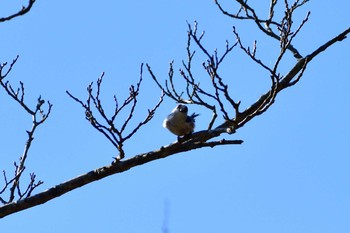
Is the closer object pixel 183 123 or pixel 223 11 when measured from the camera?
pixel 223 11

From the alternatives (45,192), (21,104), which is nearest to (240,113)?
(45,192)

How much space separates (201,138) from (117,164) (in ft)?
2.24

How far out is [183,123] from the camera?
287 inches

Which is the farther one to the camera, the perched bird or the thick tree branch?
the perched bird

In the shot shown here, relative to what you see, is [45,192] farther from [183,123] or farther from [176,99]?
[183,123]

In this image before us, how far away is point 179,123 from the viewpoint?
23.9 ft

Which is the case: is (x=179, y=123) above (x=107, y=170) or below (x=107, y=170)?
above

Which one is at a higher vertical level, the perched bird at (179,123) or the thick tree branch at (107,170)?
the perched bird at (179,123)

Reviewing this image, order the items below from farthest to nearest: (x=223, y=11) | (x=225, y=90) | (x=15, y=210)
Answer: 1. (x=223, y=11)
2. (x=15, y=210)
3. (x=225, y=90)

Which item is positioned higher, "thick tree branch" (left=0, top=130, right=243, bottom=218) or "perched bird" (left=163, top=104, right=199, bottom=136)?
"perched bird" (left=163, top=104, right=199, bottom=136)

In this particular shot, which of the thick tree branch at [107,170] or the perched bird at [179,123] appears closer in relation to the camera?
the thick tree branch at [107,170]

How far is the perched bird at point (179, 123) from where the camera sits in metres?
7.27

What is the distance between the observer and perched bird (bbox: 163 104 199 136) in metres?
7.27

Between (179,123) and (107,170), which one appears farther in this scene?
(179,123)
